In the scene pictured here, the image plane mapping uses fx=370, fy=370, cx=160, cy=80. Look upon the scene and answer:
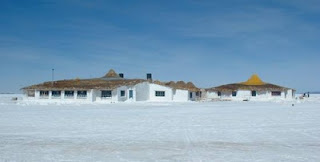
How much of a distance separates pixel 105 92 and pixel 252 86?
93.3ft

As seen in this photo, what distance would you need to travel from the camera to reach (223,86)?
2638 inches

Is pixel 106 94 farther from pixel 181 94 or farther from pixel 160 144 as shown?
pixel 160 144

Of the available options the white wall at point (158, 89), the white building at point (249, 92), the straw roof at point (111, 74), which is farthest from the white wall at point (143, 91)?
the white building at point (249, 92)

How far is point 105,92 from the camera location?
4972 cm

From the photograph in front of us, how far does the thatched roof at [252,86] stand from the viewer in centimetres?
6341

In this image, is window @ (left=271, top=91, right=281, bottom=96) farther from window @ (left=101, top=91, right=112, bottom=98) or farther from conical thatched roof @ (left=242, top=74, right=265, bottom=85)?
window @ (left=101, top=91, right=112, bottom=98)

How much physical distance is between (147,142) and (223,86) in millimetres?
56706

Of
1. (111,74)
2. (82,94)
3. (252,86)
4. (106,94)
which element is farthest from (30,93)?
(252,86)

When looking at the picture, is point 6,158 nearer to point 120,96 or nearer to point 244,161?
point 244,161

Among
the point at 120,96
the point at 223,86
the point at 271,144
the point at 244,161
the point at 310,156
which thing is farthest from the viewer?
the point at 223,86

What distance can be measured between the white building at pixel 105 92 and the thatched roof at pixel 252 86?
11.5 meters

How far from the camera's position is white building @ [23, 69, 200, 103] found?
49.2 meters

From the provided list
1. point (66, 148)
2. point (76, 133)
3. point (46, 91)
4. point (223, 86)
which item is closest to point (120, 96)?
point (46, 91)

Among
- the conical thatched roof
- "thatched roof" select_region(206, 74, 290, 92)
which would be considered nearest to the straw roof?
"thatched roof" select_region(206, 74, 290, 92)
